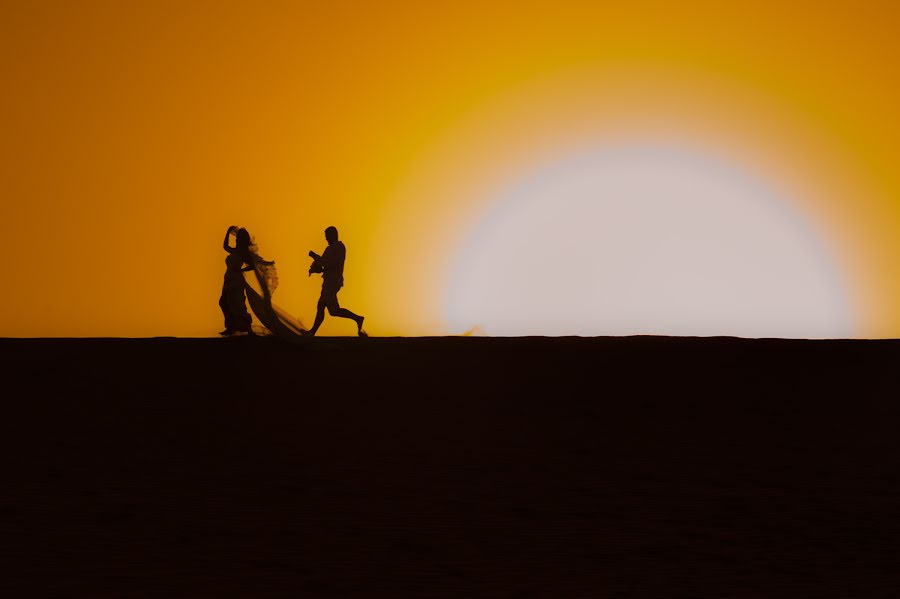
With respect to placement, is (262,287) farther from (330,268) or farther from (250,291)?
(330,268)

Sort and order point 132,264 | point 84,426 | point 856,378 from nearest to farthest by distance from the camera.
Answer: point 84,426 → point 856,378 → point 132,264

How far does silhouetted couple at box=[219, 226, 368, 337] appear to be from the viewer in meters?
19.0

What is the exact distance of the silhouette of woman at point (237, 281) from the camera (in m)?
19.4

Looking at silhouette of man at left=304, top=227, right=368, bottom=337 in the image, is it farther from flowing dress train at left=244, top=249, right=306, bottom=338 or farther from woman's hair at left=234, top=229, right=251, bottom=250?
woman's hair at left=234, top=229, right=251, bottom=250

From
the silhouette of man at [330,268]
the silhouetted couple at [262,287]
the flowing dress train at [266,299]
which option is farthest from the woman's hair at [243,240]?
the silhouette of man at [330,268]

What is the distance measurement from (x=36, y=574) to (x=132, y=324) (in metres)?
18.2

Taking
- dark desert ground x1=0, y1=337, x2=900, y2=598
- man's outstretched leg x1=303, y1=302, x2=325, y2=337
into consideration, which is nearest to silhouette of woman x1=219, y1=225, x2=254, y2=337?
man's outstretched leg x1=303, y1=302, x2=325, y2=337

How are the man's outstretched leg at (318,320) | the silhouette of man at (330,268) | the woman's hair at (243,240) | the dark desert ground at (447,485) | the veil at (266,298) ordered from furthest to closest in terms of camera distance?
1. the silhouette of man at (330,268)
2. the man's outstretched leg at (318,320)
3. the woman's hair at (243,240)
4. the veil at (266,298)
5. the dark desert ground at (447,485)

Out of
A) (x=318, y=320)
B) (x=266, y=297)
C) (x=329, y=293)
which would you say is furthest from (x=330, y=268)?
(x=266, y=297)

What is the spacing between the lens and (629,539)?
5.72 meters

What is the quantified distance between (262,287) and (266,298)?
194 mm

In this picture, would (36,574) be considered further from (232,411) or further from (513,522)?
(232,411)

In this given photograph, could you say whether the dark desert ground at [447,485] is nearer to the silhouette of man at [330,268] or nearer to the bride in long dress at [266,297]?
the bride in long dress at [266,297]

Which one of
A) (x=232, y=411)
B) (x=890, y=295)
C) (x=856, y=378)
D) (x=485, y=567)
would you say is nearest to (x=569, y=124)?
(x=890, y=295)
